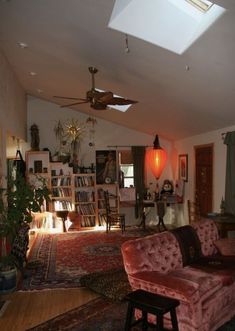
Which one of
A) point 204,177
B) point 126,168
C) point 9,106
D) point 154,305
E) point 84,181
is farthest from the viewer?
point 126,168

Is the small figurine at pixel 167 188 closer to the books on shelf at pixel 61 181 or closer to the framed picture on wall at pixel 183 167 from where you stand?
the framed picture on wall at pixel 183 167

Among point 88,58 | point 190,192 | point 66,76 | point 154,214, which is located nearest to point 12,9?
point 88,58

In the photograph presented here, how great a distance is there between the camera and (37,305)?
3.57 metres

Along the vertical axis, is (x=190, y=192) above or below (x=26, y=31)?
below

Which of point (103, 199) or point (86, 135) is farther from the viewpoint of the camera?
point (86, 135)

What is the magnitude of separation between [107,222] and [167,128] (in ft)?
8.61

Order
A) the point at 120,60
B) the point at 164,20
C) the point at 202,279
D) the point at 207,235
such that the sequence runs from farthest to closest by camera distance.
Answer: the point at 207,235
the point at 120,60
the point at 164,20
the point at 202,279

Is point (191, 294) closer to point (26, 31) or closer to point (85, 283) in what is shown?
point (85, 283)

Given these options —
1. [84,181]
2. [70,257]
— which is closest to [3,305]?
[70,257]

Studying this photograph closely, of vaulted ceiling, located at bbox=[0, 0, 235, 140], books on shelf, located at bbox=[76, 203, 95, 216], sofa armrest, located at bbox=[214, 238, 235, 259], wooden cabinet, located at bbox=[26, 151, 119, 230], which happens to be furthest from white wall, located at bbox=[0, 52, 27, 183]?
sofa armrest, located at bbox=[214, 238, 235, 259]

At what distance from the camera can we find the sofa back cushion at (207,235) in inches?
154

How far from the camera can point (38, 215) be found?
755cm

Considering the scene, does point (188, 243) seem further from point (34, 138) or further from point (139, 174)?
point (34, 138)

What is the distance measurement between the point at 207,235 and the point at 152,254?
3.75ft
